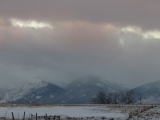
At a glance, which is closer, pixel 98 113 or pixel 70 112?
pixel 98 113

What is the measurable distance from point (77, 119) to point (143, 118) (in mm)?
16141

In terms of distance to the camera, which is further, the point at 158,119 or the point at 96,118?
the point at 96,118

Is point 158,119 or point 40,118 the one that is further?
point 40,118

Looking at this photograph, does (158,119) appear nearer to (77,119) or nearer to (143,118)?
(143,118)

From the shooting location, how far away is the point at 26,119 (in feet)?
308

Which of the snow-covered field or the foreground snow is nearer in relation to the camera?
the snow-covered field

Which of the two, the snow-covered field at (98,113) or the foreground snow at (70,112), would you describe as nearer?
the snow-covered field at (98,113)

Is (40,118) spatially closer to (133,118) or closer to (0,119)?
(0,119)

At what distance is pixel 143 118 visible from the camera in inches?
3679

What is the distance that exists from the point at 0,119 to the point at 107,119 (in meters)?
25.9

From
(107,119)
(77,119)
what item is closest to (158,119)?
(107,119)

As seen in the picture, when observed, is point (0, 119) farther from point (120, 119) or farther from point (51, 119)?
point (120, 119)

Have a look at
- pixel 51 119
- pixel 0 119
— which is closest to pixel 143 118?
pixel 51 119

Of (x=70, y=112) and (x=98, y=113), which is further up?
(x=70, y=112)
